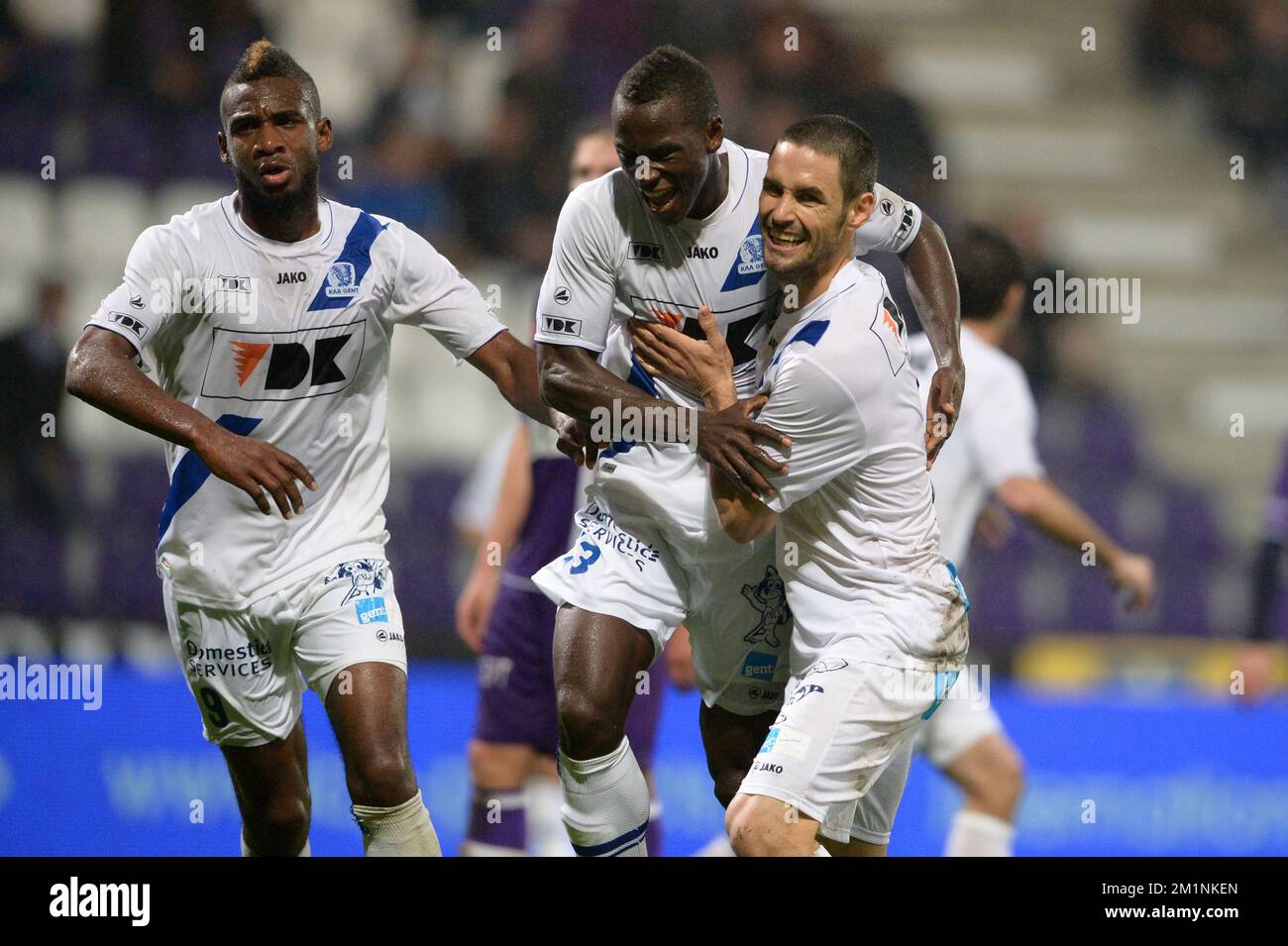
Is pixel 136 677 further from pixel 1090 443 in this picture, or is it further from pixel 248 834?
pixel 1090 443

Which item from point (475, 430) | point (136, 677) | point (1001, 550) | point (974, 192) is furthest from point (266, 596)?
point (974, 192)

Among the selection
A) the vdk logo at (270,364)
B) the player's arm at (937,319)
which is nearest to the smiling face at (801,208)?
the player's arm at (937,319)

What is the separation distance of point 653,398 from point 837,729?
2.86 feet

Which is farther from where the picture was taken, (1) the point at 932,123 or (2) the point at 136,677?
(1) the point at 932,123

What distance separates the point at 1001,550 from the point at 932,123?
3470mm

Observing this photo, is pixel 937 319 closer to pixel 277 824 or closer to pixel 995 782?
pixel 995 782

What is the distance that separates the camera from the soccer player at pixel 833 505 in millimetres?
3686

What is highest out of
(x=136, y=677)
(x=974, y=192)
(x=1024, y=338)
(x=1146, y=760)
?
(x=974, y=192)

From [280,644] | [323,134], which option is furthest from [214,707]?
[323,134]

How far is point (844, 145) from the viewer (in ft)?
12.3

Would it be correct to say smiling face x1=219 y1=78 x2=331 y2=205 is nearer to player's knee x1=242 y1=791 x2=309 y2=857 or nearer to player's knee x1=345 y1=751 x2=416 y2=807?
player's knee x1=345 y1=751 x2=416 y2=807

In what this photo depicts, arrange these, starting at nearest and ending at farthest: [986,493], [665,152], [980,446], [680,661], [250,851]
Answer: [665,152] < [250,851] < [680,661] < [980,446] < [986,493]

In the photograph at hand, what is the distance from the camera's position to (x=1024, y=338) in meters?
8.83

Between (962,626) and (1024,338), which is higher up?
(1024,338)
